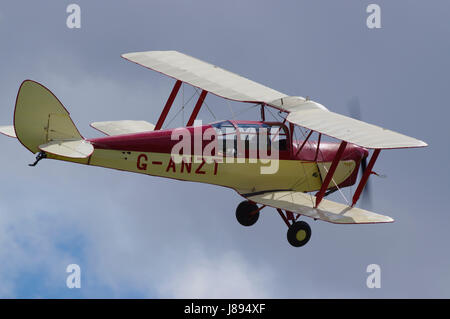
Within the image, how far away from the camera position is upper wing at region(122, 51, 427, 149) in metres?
22.3

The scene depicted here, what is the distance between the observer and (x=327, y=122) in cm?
2322

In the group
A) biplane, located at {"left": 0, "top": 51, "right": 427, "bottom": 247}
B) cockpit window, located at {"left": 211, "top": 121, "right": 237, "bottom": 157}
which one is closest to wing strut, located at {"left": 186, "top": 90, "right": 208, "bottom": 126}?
biplane, located at {"left": 0, "top": 51, "right": 427, "bottom": 247}

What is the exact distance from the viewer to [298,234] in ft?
78.2

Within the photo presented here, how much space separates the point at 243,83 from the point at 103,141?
4.32 meters

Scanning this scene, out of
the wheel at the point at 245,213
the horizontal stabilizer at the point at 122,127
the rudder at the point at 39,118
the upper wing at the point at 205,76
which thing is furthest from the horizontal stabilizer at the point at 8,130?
the wheel at the point at 245,213

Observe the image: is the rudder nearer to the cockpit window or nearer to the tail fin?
the tail fin

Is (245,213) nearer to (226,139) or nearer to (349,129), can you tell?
(226,139)

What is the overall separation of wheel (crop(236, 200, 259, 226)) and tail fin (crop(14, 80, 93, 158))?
4621 mm

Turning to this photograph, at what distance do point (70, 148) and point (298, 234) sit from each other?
5.11 m

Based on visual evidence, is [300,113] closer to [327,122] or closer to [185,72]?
[327,122]

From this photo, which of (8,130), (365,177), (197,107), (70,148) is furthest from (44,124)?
(365,177)

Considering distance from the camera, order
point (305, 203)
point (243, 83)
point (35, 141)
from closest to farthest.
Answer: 1. point (35, 141)
2. point (305, 203)
3. point (243, 83)

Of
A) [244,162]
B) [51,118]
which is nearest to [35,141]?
[51,118]

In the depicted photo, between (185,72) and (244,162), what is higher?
(185,72)
